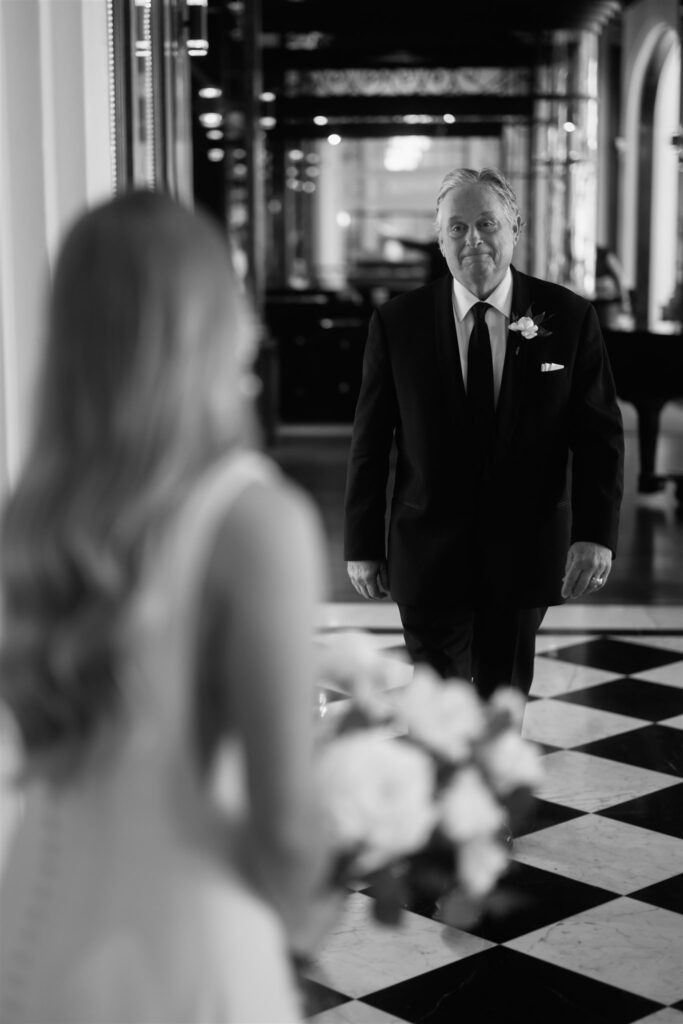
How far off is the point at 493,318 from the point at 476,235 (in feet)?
0.73

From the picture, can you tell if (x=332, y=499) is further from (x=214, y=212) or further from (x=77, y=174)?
(x=77, y=174)

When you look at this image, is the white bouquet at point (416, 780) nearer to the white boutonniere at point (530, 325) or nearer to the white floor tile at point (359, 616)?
the white boutonniere at point (530, 325)

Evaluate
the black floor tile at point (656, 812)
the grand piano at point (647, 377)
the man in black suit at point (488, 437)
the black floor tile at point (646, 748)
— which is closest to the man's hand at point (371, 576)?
the man in black suit at point (488, 437)

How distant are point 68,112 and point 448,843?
73.9 inches

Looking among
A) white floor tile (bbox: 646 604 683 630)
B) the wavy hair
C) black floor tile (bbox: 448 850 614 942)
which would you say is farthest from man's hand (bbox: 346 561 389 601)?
white floor tile (bbox: 646 604 683 630)

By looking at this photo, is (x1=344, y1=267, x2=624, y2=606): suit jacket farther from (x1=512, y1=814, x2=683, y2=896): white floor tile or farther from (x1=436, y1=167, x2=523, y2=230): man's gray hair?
(x1=512, y1=814, x2=683, y2=896): white floor tile

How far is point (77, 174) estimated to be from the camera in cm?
283

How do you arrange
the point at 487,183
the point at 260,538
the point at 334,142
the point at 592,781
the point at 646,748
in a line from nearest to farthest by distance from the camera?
the point at 260,538 → the point at 487,183 → the point at 592,781 → the point at 646,748 → the point at 334,142

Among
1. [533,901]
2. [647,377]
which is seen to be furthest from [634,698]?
[647,377]

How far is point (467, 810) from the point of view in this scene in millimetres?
1407

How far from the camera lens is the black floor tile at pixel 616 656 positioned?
5.84 meters

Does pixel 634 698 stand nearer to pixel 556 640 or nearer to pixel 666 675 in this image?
pixel 666 675

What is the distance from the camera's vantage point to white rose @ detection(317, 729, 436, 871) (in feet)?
4.44

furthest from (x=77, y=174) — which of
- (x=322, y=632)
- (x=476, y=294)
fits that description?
(x=322, y=632)
